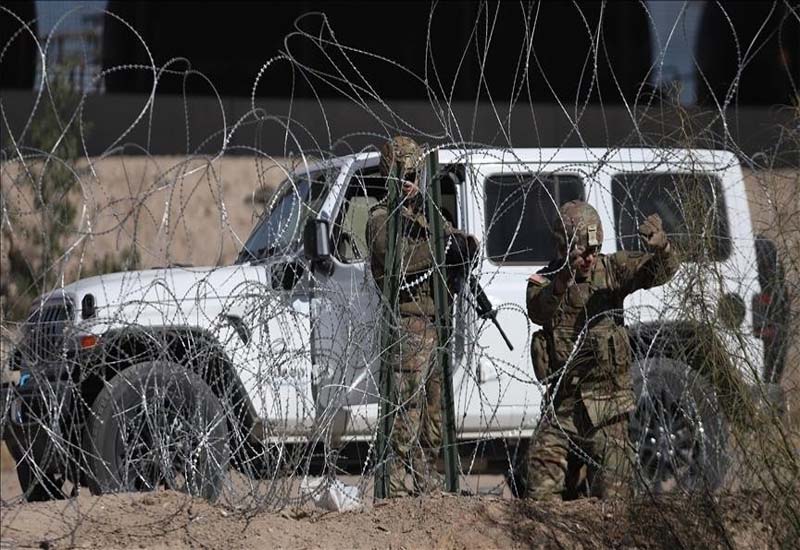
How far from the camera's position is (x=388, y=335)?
5477 millimetres

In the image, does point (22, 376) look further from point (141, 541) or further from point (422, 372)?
point (422, 372)

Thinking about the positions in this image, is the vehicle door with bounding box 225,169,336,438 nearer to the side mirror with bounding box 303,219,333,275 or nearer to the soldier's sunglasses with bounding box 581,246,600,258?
the side mirror with bounding box 303,219,333,275

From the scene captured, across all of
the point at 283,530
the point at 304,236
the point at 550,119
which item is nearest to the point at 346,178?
the point at 304,236

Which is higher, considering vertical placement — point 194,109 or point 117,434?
point 194,109

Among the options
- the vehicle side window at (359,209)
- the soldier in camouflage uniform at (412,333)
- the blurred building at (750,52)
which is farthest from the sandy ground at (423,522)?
the blurred building at (750,52)

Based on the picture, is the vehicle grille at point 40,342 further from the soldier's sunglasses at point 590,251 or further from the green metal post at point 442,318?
the soldier's sunglasses at point 590,251

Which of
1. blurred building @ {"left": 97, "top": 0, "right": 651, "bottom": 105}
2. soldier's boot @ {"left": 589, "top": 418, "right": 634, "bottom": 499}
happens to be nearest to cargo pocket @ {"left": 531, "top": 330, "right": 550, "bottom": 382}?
soldier's boot @ {"left": 589, "top": 418, "right": 634, "bottom": 499}

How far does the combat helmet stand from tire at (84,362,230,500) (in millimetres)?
1603

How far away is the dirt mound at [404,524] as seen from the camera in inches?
201

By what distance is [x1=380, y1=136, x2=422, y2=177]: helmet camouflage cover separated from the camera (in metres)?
5.60

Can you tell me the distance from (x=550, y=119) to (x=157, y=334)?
23.3 ft

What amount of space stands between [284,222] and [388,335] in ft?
5.78

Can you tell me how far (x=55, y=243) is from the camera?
9719 millimetres

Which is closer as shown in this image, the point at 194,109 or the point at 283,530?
the point at 283,530
